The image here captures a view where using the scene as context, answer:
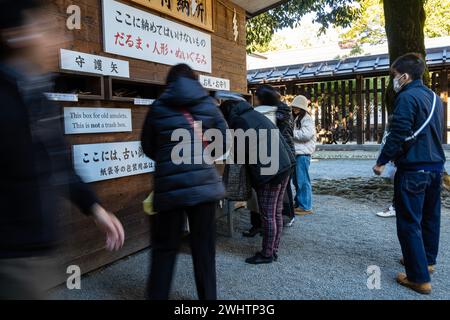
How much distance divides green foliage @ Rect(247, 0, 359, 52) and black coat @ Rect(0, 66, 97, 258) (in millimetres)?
10283

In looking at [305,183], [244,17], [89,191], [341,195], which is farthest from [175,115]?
[341,195]

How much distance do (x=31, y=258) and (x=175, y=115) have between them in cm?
142

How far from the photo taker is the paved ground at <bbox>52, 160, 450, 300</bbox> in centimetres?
340

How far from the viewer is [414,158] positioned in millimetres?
3318

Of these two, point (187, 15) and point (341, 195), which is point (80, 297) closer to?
point (187, 15)

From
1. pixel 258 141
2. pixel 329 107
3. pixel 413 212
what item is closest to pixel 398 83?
pixel 413 212

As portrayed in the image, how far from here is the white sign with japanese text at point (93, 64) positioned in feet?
11.3

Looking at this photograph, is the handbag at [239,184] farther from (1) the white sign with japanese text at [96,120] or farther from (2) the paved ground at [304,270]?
(1) the white sign with japanese text at [96,120]

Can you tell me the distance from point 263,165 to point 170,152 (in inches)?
60.1

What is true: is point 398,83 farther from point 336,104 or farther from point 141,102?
point 336,104

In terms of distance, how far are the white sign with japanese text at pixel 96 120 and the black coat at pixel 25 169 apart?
6.83ft

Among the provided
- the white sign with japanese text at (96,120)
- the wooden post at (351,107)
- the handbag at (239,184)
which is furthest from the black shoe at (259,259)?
the wooden post at (351,107)

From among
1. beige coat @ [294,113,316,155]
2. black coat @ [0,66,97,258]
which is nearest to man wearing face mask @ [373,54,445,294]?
beige coat @ [294,113,316,155]

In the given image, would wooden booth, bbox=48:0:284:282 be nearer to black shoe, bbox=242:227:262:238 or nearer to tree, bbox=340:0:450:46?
black shoe, bbox=242:227:262:238
